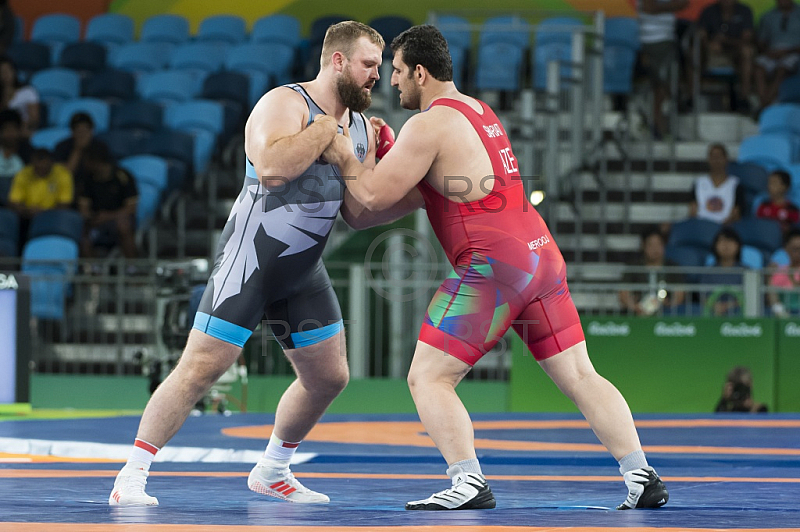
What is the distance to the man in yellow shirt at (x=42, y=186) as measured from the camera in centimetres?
1255

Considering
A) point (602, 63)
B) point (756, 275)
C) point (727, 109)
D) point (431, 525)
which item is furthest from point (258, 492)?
point (727, 109)

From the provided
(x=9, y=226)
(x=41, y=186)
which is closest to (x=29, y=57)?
(x=41, y=186)

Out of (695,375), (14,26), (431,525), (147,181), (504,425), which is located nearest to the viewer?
(431,525)

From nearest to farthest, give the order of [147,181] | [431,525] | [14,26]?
[431,525]
[147,181]
[14,26]

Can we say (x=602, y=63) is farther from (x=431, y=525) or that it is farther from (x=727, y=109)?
(x=431, y=525)

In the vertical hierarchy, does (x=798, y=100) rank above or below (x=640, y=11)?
below

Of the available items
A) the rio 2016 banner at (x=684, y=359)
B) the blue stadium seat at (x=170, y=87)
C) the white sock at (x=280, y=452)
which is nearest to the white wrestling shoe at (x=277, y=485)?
the white sock at (x=280, y=452)

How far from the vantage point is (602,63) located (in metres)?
13.4

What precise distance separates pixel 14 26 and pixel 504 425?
1047 cm

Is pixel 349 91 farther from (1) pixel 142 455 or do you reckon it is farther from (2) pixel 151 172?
(2) pixel 151 172

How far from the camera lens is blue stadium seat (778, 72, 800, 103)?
13.4 meters

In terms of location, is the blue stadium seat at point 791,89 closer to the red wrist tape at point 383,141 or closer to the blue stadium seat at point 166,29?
the blue stadium seat at point 166,29

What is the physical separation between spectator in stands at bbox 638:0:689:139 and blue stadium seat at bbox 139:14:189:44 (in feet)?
18.4

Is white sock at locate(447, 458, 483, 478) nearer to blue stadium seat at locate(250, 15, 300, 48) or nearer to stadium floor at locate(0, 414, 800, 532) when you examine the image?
stadium floor at locate(0, 414, 800, 532)
